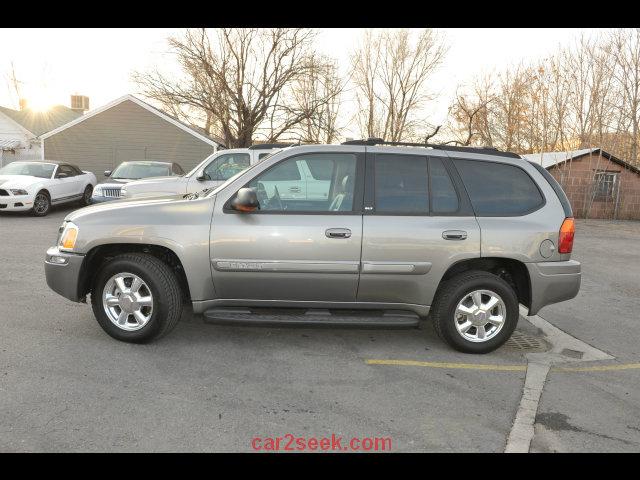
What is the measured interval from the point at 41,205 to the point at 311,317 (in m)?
12.3

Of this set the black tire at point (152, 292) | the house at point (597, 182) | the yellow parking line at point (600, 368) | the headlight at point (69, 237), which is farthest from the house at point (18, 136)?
the yellow parking line at point (600, 368)

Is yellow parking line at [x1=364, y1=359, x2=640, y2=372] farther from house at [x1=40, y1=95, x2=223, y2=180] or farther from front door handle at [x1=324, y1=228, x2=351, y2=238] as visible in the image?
house at [x1=40, y1=95, x2=223, y2=180]

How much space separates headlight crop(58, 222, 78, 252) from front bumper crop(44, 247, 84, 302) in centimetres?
6

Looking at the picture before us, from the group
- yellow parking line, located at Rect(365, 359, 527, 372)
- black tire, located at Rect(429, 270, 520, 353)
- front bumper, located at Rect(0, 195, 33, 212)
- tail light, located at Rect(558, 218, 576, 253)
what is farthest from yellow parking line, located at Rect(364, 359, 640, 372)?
front bumper, located at Rect(0, 195, 33, 212)

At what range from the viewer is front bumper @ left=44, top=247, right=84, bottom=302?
13.8 feet

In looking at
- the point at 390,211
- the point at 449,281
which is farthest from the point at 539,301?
the point at 390,211

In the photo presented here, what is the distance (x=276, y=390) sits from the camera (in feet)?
11.6

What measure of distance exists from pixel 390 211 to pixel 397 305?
2.75ft

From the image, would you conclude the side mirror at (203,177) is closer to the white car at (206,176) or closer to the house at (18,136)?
the white car at (206,176)

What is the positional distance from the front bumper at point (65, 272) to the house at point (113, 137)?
818 inches

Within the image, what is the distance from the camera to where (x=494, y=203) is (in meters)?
4.35

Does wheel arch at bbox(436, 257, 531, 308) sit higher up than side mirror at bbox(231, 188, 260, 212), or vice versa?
side mirror at bbox(231, 188, 260, 212)

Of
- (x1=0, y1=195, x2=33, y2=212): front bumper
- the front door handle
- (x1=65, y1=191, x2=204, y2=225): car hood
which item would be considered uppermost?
(x1=65, y1=191, x2=204, y2=225): car hood

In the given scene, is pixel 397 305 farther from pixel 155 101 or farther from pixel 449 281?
pixel 155 101
